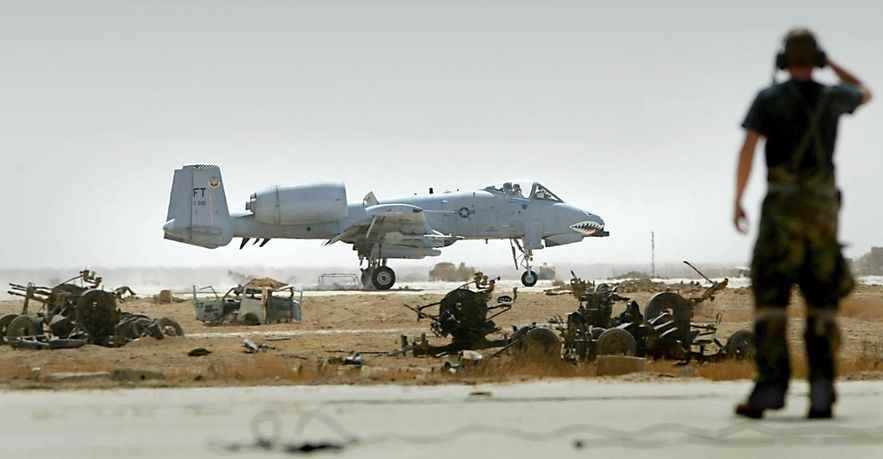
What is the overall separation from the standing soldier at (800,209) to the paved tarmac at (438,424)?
0.51 metres

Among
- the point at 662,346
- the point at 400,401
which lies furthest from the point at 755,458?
the point at 662,346

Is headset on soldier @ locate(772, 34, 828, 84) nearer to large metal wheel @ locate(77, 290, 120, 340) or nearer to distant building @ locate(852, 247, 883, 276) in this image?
large metal wheel @ locate(77, 290, 120, 340)

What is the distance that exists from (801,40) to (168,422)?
4676mm

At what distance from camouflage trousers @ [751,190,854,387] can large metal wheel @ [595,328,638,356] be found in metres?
9.67

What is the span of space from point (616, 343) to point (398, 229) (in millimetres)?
30798

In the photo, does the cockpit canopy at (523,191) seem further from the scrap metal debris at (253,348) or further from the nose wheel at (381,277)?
the scrap metal debris at (253,348)

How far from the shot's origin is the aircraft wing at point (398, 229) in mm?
46812

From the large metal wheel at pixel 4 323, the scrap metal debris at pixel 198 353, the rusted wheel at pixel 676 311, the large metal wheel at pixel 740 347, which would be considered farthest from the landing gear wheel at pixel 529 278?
the large metal wheel at pixel 740 347

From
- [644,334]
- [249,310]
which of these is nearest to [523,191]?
[249,310]

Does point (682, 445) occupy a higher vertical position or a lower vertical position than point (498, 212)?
lower

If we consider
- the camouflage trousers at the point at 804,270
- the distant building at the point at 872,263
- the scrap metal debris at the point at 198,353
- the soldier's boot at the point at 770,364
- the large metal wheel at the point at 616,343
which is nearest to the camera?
the camouflage trousers at the point at 804,270

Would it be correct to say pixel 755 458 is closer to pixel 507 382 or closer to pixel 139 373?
pixel 507 382

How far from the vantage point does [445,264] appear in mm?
84438

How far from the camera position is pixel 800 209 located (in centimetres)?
691
